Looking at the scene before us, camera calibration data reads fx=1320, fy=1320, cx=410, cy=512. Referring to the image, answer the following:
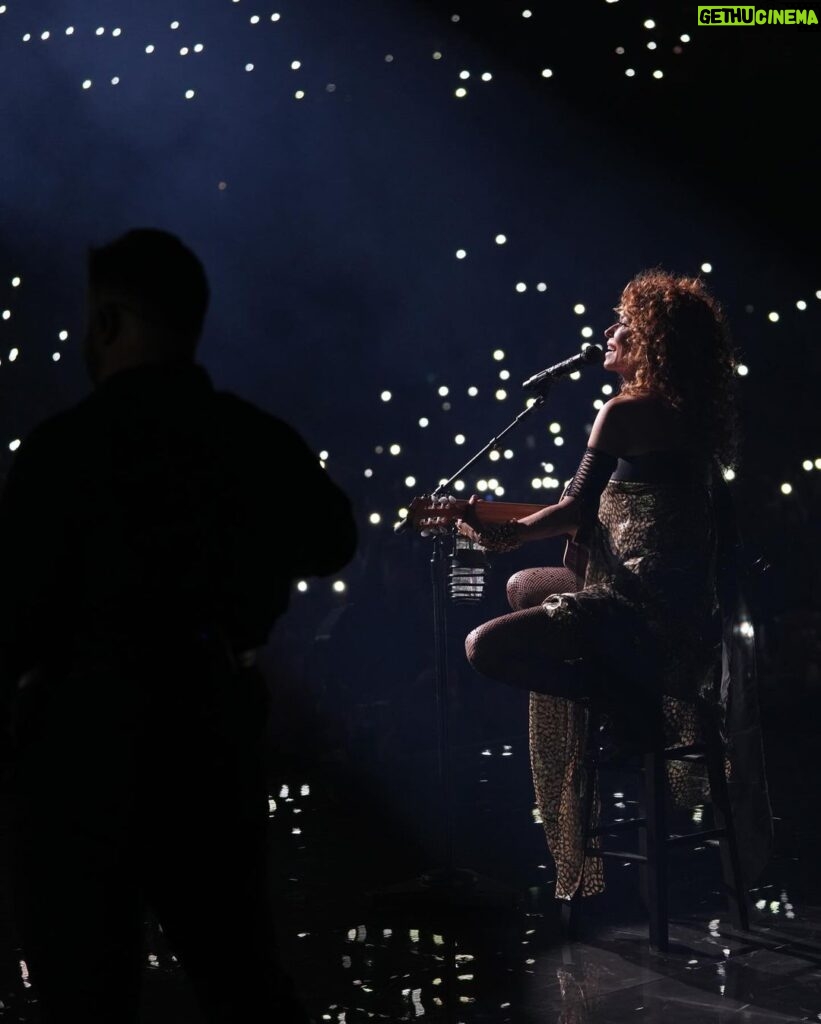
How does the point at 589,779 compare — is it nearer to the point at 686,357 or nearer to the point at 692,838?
the point at 692,838

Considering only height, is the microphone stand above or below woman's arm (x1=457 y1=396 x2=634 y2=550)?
below

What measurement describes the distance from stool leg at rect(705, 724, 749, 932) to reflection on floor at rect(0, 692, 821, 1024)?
0.37 ft

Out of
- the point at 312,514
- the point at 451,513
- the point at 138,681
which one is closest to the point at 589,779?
the point at 451,513

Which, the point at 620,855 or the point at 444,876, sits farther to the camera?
the point at 444,876

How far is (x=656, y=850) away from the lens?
11.6 ft

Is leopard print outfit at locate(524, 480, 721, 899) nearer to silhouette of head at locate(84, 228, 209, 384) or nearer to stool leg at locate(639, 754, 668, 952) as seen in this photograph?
stool leg at locate(639, 754, 668, 952)

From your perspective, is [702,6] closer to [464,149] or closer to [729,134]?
[729,134]

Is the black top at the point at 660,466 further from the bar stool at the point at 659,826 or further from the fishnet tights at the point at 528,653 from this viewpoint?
the bar stool at the point at 659,826

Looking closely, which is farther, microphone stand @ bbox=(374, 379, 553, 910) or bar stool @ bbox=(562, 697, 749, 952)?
microphone stand @ bbox=(374, 379, 553, 910)

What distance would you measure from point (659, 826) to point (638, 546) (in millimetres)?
777

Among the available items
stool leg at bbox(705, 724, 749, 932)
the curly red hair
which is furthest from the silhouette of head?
stool leg at bbox(705, 724, 749, 932)

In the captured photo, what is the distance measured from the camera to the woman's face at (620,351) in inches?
154

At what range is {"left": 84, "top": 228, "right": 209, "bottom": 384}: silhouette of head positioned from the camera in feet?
5.98

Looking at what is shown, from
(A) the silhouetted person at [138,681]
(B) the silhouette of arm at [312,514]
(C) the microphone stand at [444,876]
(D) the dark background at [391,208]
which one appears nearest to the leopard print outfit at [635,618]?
(C) the microphone stand at [444,876]
